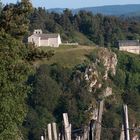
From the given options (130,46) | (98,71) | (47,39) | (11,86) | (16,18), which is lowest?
(130,46)

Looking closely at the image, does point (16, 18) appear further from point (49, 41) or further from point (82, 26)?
point (82, 26)

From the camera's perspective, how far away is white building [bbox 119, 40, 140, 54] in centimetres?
9736

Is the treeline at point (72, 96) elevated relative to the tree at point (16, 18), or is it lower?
lower

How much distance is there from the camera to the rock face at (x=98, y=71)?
7350 cm

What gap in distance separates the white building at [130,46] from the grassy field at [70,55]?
13.7 m

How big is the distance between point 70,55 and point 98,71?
4558 mm

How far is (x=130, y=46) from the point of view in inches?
3878

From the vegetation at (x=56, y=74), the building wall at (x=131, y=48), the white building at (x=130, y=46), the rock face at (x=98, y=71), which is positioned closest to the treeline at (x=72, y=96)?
the vegetation at (x=56, y=74)

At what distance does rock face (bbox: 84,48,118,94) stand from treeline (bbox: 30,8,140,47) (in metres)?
16.5

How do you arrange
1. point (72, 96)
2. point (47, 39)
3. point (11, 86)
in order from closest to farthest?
point (11, 86)
point (72, 96)
point (47, 39)

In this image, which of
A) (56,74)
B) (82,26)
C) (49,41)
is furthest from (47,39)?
(82,26)

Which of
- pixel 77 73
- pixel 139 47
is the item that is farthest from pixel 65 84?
pixel 139 47

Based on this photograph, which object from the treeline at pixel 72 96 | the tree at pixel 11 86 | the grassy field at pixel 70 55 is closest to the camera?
the tree at pixel 11 86

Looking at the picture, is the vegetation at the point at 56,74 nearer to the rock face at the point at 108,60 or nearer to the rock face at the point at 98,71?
the rock face at the point at 98,71
